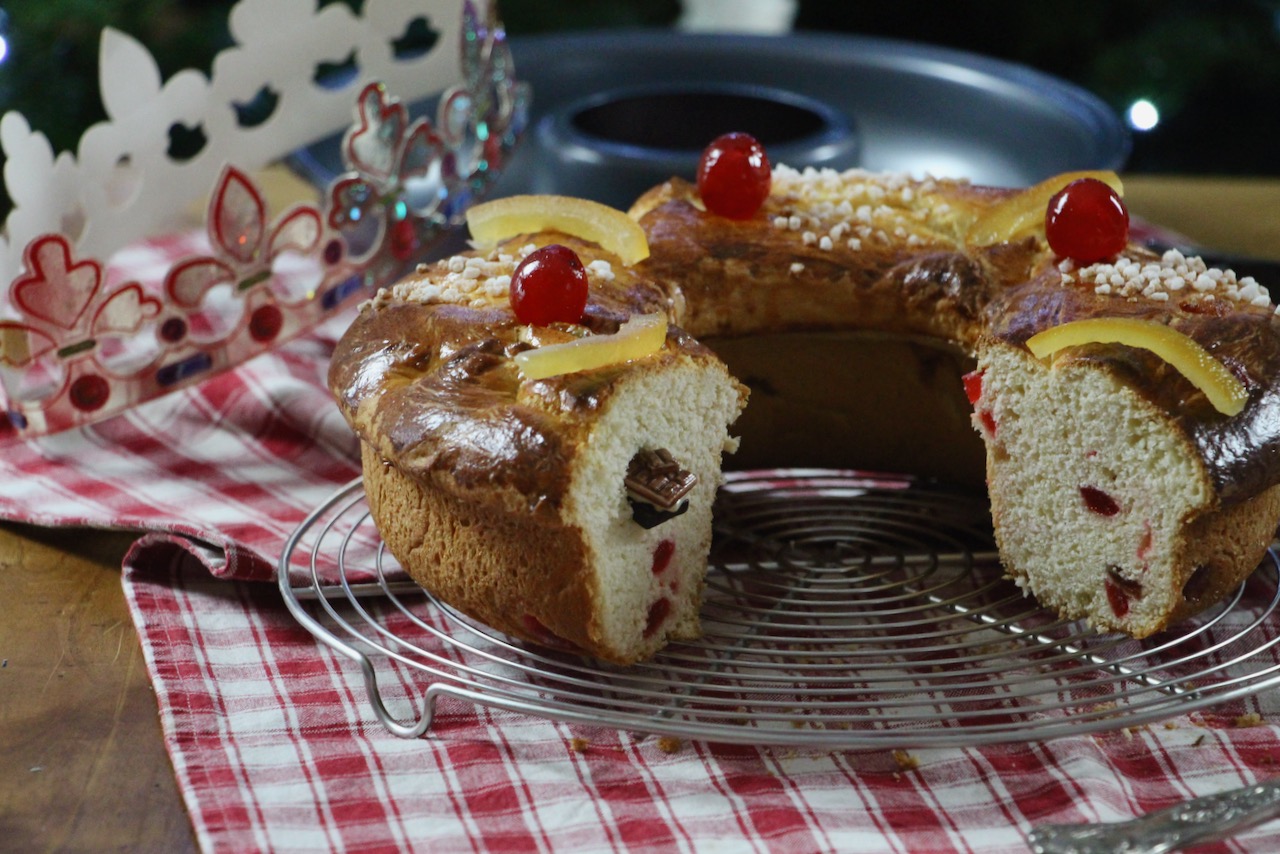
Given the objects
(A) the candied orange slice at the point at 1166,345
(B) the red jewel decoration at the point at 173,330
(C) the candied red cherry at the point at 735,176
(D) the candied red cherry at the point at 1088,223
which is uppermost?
(D) the candied red cherry at the point at 1088,223

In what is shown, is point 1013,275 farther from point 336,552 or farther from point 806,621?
point 336,552

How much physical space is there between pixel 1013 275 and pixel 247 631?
5.99 ft

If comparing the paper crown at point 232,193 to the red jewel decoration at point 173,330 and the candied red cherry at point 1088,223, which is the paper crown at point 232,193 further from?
the candied red cherry at point 1088,223

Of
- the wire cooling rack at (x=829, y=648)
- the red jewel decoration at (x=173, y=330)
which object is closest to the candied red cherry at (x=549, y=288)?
the wire cooling rack at (x=829, y=648)

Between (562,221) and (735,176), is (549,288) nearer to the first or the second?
(562,221)

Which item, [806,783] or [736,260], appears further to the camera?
[736,260]

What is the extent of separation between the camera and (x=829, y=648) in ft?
9.68

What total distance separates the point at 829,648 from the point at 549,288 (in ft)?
3.02

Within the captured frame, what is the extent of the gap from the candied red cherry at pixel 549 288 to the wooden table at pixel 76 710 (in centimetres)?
104

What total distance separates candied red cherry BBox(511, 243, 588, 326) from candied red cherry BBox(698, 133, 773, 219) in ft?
2.24

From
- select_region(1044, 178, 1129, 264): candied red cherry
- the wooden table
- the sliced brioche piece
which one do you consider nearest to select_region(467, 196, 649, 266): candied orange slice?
the sliced brioche piece

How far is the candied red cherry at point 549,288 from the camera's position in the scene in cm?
283

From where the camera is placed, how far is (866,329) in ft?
11.0

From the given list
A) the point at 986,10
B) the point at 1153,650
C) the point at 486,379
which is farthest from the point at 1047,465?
the point at 986,10
